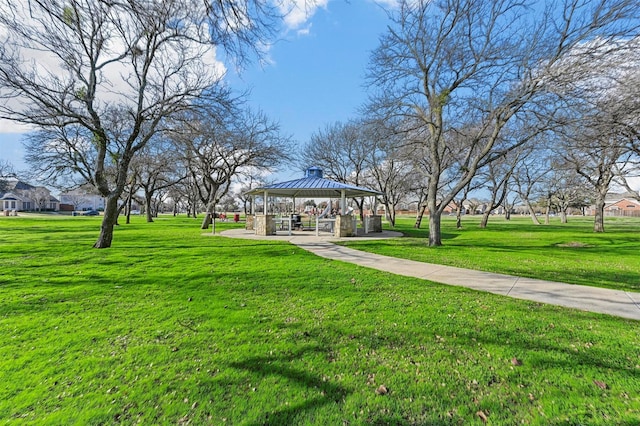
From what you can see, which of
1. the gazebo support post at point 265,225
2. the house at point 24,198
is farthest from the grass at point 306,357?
the house at point 24,198

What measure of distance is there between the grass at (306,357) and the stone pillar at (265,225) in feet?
30.2

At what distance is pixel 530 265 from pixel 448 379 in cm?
663

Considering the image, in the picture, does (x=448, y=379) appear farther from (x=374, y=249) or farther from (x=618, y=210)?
(x=618, y=210)

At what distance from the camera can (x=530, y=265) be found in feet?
24.9

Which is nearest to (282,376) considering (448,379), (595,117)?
(448,379)

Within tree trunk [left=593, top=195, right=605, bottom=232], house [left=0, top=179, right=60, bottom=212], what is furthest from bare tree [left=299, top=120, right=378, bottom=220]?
house [left=0, top=179, right=60, bottom=212]

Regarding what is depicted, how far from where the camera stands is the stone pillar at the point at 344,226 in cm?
1410

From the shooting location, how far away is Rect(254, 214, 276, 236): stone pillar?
14359 mm

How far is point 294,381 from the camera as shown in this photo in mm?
2480

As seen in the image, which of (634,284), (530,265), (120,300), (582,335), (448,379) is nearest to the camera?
(448,379)

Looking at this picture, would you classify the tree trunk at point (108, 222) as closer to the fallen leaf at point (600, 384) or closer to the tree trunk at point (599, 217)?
the fallen leaf at point (600, 384)

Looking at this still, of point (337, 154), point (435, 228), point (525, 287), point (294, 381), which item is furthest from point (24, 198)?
point (525, 287)

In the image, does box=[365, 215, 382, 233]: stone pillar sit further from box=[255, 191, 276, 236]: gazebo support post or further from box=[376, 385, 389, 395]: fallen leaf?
box=[376, 385, 389, 395]: fallen leaf

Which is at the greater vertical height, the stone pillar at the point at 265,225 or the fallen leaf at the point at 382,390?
the stone pillar at the point at 265,225
